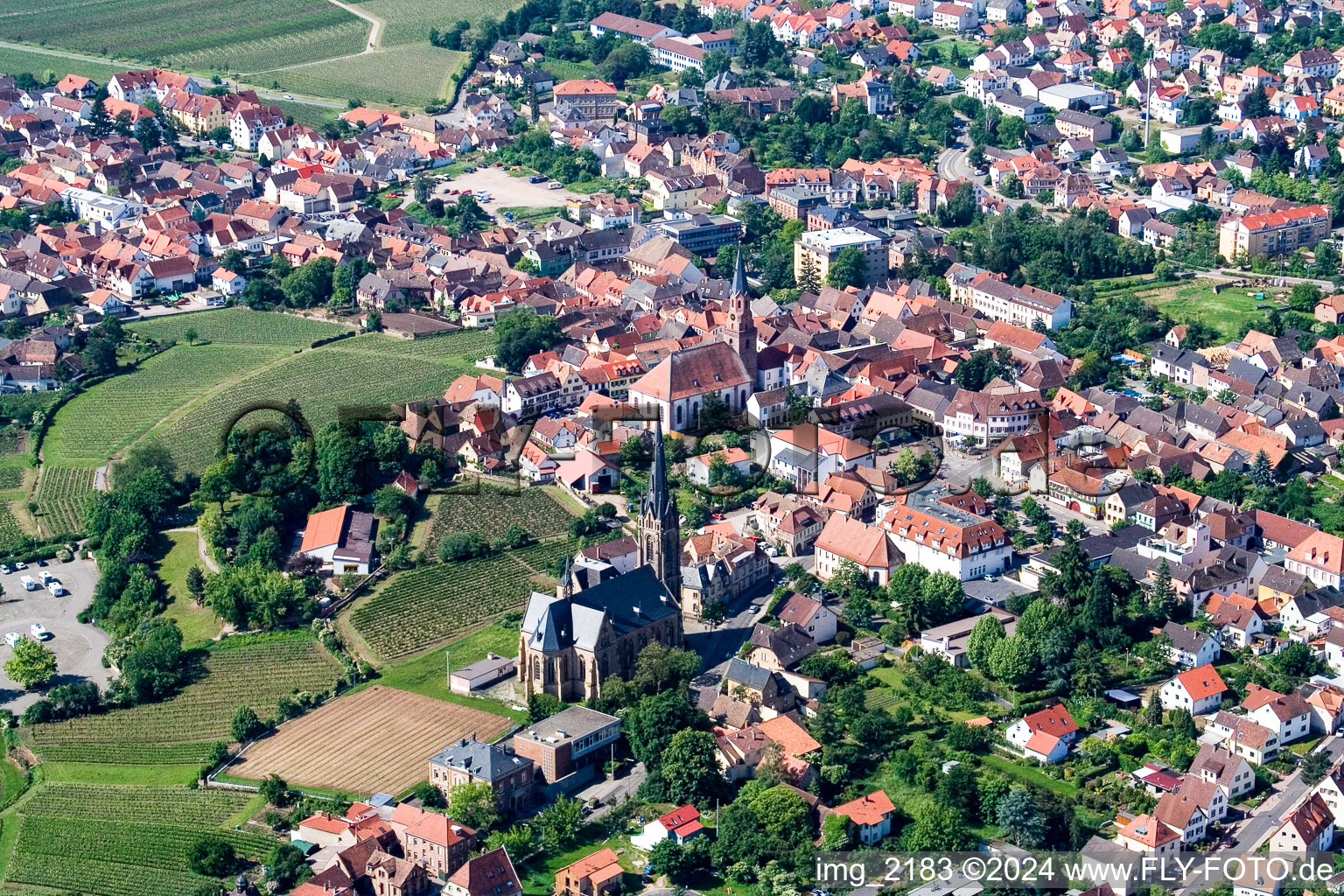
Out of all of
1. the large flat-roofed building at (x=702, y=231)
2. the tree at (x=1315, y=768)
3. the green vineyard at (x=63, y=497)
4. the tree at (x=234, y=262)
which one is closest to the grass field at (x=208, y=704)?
the green vineyard at (x=63, y=497)

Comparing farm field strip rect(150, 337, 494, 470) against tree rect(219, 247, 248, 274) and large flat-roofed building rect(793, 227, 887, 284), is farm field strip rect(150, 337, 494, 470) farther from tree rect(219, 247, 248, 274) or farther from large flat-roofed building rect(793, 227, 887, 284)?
large flat-roofed building rect(793, 227, 887, 284)

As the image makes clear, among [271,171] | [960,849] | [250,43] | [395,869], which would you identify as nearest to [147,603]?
[395,869]

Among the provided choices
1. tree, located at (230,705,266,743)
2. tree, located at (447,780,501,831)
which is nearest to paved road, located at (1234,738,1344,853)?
tree, located at (447,780,501,831)

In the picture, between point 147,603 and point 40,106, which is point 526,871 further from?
point 40,106

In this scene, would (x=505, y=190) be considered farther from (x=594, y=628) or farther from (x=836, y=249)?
(x=594, y=628)

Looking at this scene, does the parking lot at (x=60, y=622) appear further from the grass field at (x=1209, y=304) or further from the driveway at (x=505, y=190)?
the grass field at (x=1209, y=304)

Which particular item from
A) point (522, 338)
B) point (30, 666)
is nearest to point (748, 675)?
point (30, 666)
